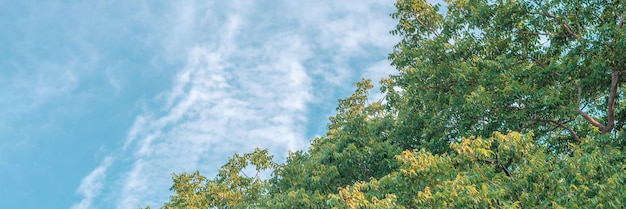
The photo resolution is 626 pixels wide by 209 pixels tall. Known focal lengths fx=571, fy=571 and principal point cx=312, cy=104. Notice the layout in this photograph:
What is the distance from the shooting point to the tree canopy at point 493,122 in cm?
790

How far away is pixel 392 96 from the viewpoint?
51.3 feet

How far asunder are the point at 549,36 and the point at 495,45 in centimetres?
110

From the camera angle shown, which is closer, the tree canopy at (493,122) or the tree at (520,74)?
the tree canopy at (493,122)

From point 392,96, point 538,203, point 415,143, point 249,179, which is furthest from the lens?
point 249,179

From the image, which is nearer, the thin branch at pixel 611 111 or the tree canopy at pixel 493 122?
the tree canopy at pixel 493 122

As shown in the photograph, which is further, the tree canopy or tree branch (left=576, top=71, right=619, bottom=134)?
tree branch (left=576, top=71, right=619, bottom=134)

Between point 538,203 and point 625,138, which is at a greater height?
point 625,138

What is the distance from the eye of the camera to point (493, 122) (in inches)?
448

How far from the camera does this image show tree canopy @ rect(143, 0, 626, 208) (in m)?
7.90

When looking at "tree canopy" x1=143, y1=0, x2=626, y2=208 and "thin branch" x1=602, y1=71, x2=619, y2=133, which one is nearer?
"tree canopy" x1=143, y1=0, x2=626, y2=208

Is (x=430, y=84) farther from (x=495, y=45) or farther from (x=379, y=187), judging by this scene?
(x=379, y=187)

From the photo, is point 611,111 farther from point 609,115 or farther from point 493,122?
point 493,122

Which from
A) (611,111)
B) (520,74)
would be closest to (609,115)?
(611,111)

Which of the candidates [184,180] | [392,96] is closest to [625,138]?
[392,96]
